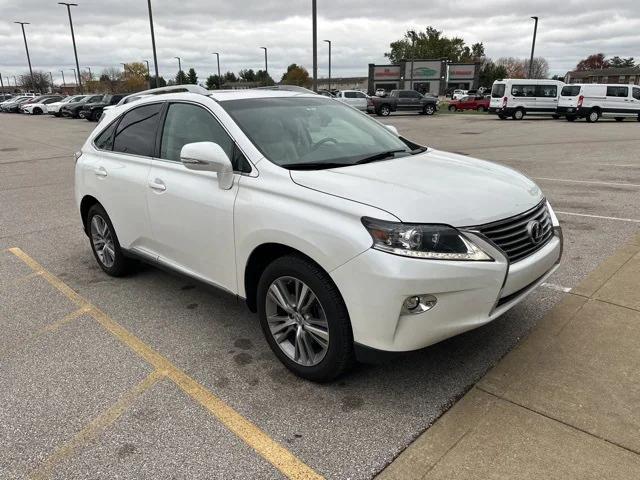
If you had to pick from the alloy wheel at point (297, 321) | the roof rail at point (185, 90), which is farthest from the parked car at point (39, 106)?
the alloy wheel at point (297, 321)

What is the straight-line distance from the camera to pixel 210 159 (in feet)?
10.5

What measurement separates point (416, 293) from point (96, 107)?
35.2m

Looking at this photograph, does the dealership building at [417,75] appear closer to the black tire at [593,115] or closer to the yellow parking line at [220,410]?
the black tire at [593,115]

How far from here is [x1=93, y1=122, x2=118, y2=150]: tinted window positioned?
4723 millimetres

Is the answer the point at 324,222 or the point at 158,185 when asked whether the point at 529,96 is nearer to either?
the point at 158,185

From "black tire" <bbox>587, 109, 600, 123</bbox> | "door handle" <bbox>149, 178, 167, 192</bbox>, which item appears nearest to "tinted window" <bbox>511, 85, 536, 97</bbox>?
"black tire" <bbox>587, 109, 600, 123</bbox>

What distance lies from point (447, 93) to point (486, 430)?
86.9 m

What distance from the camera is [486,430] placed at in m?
2.60

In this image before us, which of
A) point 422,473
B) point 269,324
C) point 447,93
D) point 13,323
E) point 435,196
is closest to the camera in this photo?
point 422,473

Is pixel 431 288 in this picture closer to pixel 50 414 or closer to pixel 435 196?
pixel 435 196

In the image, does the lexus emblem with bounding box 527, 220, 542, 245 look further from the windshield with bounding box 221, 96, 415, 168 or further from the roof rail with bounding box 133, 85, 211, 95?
the roof rail with bounding box 133, 85, 211, 95

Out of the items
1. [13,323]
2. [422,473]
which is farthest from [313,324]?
[13,323]

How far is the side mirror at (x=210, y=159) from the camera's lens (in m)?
3.20

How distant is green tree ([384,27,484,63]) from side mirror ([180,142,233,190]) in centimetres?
10873
